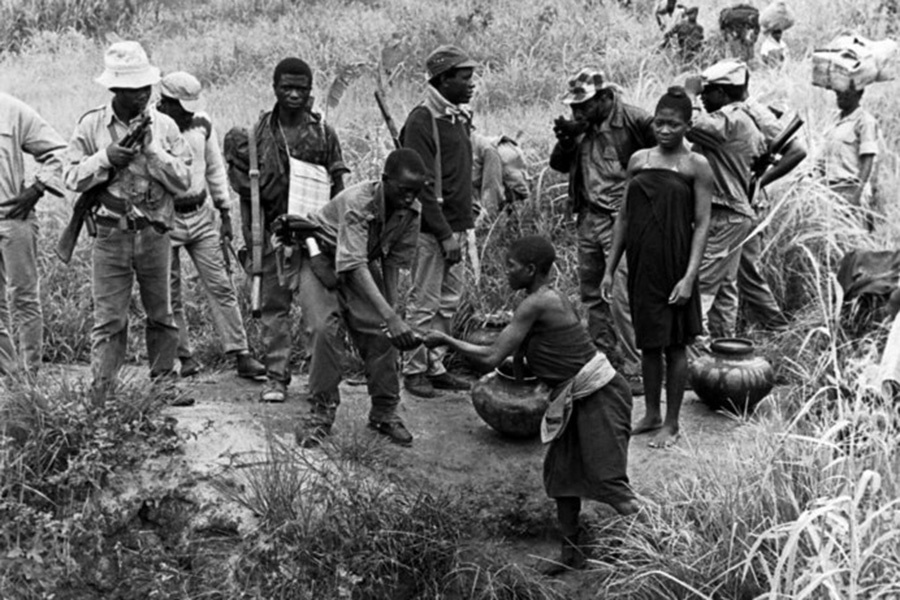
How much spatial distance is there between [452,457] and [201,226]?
197 centimetres

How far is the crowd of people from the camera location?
5234 mm

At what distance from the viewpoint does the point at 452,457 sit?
5984 mm

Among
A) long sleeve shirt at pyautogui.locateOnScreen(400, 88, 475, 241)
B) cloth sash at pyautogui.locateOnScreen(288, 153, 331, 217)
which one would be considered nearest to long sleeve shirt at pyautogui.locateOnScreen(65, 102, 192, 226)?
cloth sash at pyautogui.locateOnScreen(288, 153, 331, 217)

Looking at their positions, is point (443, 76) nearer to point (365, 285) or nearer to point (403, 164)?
point (403, 164)

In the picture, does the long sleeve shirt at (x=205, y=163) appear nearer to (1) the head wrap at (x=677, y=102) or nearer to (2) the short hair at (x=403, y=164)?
(2) the short hair at (x=403, y=164)

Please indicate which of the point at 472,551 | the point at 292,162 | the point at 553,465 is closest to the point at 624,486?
the point at 553,465

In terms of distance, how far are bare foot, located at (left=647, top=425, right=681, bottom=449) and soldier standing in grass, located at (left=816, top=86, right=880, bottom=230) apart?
2.53 meters

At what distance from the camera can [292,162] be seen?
19.8ft

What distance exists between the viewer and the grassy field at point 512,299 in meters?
4.57

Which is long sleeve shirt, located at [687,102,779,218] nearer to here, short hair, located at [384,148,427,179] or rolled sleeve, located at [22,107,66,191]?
short hair, located at [384,148,427,179]

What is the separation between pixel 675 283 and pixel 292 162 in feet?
6.75

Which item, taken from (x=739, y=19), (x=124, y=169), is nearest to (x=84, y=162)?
(x=124, y=169)

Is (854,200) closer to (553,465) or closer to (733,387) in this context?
(733,387)

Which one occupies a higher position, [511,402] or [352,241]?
[352,241]
